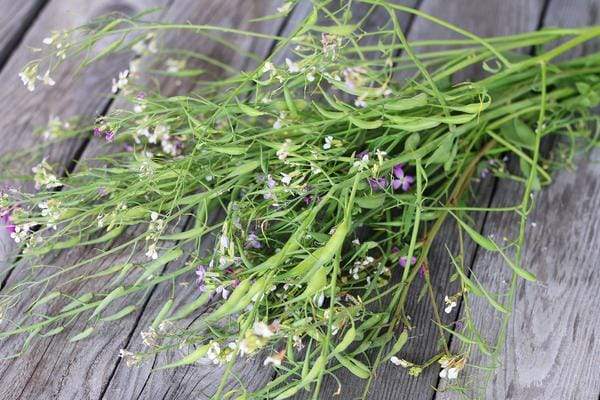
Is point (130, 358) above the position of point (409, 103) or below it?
below

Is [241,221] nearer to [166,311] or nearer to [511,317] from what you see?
[166,311]

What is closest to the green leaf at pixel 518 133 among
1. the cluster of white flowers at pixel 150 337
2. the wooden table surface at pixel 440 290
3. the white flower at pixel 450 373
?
the wooden table surface at pixel 440 290

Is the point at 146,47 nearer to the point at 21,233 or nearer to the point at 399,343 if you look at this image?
the point at 21,233

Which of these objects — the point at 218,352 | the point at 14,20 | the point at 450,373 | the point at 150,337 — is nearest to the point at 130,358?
the point at 150,337

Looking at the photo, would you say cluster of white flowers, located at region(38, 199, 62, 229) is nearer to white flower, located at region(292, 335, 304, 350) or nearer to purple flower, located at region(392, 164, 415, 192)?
white flower, located at region(292, 335, 304, 350)

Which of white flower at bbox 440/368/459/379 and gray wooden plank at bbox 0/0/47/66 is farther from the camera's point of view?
gray wooden plank at bbox 0/0/47/66

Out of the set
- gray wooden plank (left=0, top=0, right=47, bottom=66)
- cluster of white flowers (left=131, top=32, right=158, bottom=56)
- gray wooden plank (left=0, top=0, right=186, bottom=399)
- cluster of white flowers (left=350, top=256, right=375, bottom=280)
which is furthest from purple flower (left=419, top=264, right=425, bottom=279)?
gray wooden plank (left=0, top=0, right=47, bottom=66)
